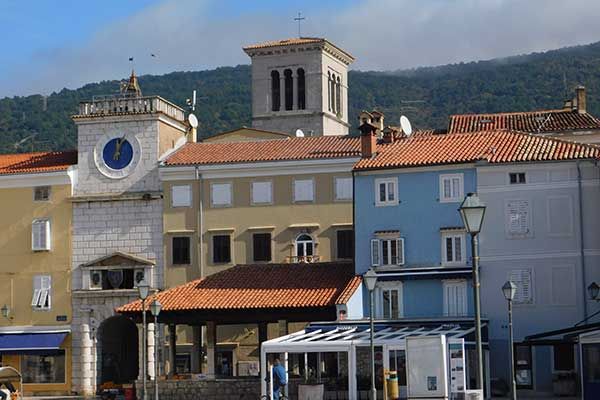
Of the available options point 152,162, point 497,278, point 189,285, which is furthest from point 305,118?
point 497,278

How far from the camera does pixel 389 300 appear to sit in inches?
2327

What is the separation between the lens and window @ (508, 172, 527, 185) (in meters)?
57.5

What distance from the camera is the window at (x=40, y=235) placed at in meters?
72.8

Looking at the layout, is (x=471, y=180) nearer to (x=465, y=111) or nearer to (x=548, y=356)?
(x=548, y=356)

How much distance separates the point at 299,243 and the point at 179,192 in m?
6.76

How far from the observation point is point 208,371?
59750 mm

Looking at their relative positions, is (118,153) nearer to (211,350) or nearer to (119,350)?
(119,350)

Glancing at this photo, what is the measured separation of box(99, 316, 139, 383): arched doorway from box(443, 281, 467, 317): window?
21.0 meters

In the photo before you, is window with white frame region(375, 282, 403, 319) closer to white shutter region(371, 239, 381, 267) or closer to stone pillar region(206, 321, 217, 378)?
white shutter region(371, 239, 381, 267)

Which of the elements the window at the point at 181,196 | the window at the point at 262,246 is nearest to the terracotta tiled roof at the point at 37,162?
the window at the point at 181,196

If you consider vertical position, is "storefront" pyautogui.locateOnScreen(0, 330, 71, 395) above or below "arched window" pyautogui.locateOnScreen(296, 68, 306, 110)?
below

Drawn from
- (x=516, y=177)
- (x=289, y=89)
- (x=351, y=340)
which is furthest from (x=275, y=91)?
(x=351, y=340)

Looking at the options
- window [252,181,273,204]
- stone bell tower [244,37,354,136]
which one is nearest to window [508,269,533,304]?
window [252,181,273,204]

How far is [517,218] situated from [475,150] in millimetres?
4003
